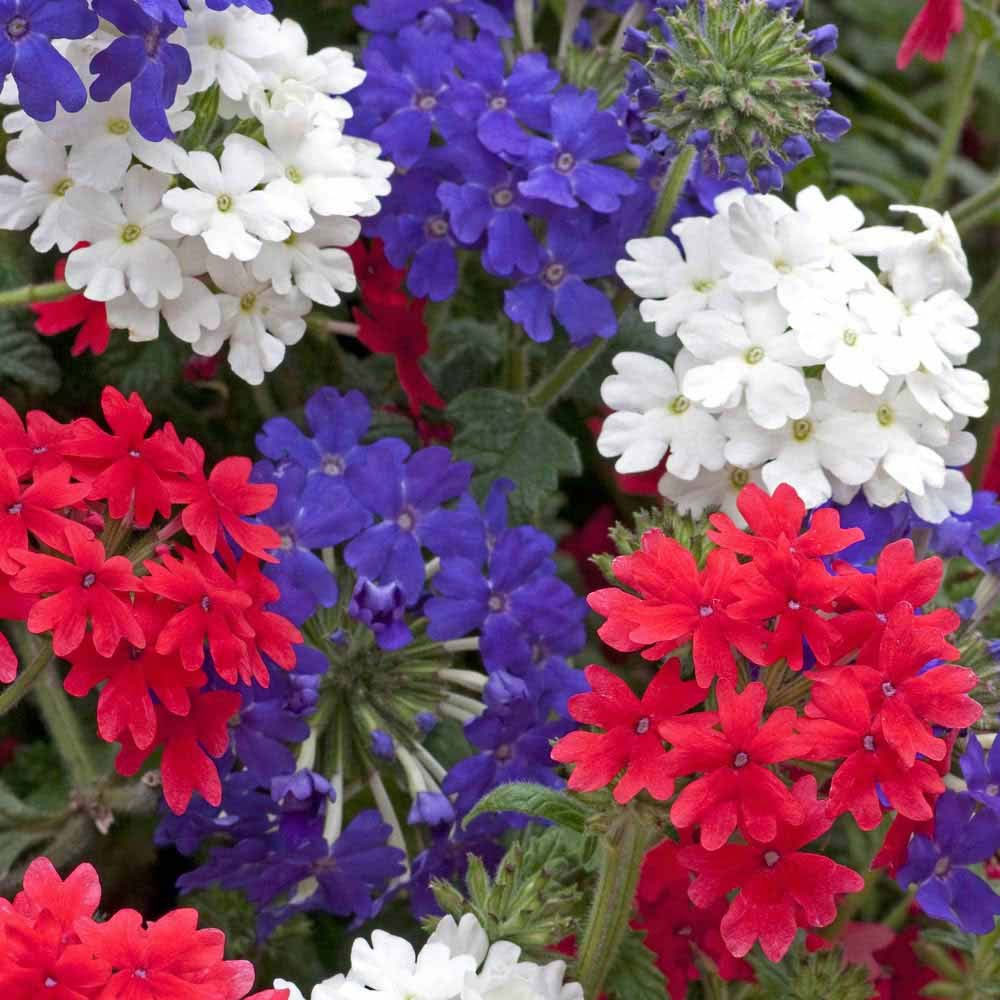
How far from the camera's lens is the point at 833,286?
1.39 meters

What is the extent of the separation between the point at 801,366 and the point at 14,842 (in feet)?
2.83

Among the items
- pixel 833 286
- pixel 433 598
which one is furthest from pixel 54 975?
pixel 833 286

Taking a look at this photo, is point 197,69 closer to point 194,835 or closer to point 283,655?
point 283,655

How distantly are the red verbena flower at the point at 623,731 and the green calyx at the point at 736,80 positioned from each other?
51cm

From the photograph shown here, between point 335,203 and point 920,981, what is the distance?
96 cm

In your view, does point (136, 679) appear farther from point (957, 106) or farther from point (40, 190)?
point (957, 106)

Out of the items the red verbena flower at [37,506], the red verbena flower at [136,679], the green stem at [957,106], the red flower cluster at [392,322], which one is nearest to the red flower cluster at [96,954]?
the red verbena flower at [136,679]

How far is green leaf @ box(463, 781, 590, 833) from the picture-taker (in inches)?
A: 47.3

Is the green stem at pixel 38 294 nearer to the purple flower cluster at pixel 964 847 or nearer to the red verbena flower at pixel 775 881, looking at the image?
the red verbena flower at pixel 775 881

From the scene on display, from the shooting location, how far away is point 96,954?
3.27ft

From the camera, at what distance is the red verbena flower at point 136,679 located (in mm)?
1175

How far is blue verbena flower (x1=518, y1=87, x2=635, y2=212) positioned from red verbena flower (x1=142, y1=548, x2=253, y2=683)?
521 mm

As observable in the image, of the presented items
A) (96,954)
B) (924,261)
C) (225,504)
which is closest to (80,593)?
(225,504)

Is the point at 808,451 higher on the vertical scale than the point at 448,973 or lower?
higher
